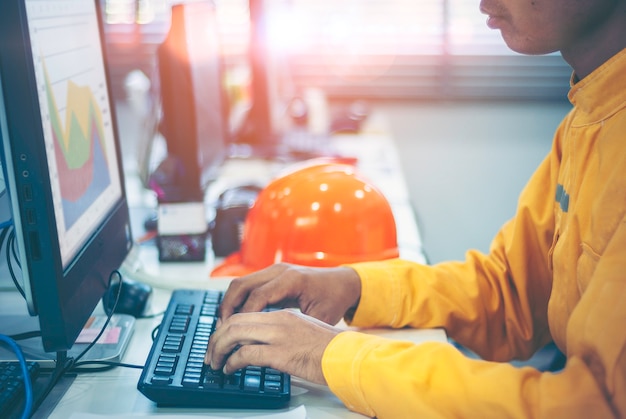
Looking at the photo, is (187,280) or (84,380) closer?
(84,380)

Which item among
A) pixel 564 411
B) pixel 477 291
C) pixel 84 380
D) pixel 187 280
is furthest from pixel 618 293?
pixel 187 280

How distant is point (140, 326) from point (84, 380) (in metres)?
0.18

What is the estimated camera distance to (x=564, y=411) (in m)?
0.61

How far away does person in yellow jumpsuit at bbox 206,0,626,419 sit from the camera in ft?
2.10

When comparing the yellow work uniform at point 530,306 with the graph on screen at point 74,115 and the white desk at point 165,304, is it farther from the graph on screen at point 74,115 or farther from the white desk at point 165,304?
the graph on screen at point 74,115

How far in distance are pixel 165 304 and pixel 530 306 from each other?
0.62 meters

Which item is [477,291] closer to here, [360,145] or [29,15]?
[29,15]

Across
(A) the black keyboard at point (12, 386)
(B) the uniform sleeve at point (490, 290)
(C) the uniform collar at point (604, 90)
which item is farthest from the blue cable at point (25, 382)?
(C) the uniform collar at point (604, 90)

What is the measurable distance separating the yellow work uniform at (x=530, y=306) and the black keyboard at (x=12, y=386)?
36 cm

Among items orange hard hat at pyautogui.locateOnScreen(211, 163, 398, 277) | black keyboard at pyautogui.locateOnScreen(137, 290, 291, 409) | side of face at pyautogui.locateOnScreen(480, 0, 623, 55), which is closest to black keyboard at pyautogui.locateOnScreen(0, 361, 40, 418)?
black keyboard at pyautogui.locateOnScreen(137, 290, 291, 409)

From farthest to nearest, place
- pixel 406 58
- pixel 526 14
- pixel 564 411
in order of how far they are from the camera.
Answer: pixel 406 58
pixel 526 14
pixel 564 411

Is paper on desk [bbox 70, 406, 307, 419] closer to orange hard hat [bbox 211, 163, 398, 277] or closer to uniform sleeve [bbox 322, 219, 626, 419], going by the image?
uniform sleeve [bbox 322, 219, 626, 419]

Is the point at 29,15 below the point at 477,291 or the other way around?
the other way around

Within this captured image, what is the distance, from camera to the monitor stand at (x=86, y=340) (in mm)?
836
